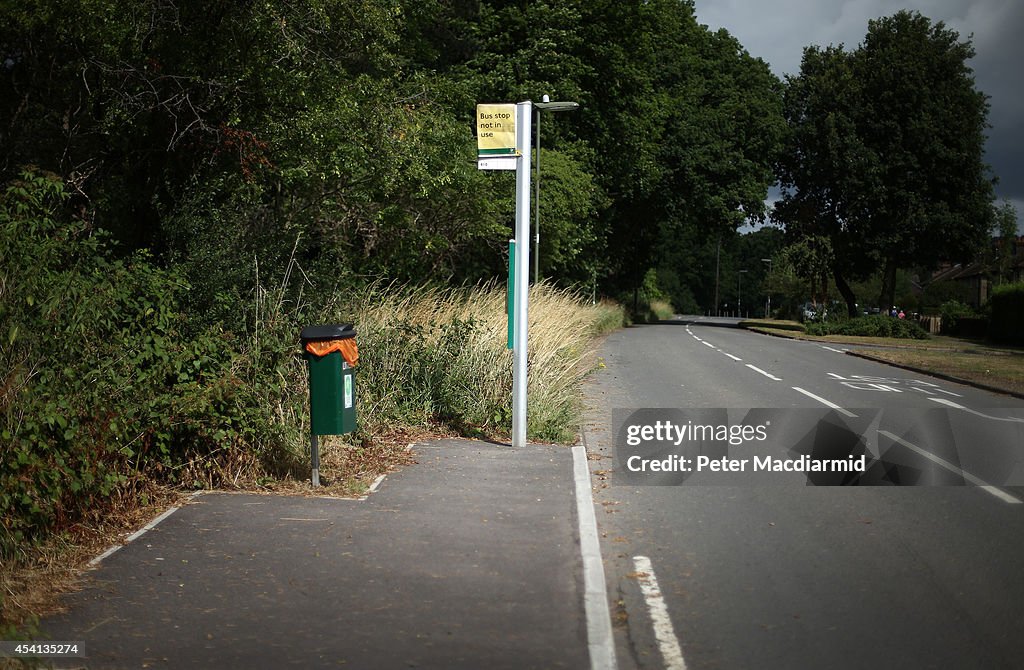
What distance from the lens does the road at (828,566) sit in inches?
184

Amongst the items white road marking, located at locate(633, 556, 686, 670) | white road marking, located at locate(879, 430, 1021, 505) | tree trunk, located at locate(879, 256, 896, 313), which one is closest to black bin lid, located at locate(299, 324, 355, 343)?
white road marking, located at locate(633, 556, 686, 670)

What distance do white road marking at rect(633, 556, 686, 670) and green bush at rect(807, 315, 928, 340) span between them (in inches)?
1484

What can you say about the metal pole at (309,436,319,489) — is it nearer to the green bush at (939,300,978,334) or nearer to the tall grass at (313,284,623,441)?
the tall grass at (313,284,623,441)

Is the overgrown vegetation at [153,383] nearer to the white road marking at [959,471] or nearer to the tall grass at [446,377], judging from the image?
the tall grass at [446,377]

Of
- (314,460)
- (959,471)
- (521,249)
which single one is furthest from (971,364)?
(314,460)

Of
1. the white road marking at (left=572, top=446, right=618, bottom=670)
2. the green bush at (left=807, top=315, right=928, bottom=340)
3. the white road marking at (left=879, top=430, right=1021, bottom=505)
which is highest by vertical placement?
the white road marking at (left=572, top=446, right=618, bottom=670)

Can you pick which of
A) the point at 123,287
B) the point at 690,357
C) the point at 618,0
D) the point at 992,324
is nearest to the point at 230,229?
the point at 123,287

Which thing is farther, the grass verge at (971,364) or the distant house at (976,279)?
the distant house at (976,279)

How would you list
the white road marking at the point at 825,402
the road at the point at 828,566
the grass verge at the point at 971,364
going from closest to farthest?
1. the road at the point at 828,566
2. the white road marking at the point at 825,402
3. the grass verge at the point at 971,364

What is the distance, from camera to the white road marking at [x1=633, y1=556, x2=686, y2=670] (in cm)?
454

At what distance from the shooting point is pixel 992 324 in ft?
137

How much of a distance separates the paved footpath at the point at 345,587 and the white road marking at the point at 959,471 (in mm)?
3669

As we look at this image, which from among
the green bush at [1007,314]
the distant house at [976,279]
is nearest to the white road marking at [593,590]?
the green bush at [1007,314]

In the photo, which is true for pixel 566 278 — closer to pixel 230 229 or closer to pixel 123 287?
pixel 230 229
